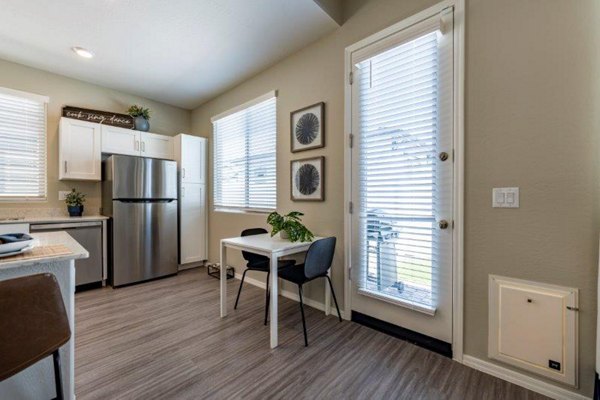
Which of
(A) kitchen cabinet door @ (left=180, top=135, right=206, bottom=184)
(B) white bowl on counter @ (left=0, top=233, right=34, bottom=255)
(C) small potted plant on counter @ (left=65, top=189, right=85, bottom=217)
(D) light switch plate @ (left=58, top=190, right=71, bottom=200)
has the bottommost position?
(B) white bowl on counter @ (left=0, top=233, right=34, bottom=255)

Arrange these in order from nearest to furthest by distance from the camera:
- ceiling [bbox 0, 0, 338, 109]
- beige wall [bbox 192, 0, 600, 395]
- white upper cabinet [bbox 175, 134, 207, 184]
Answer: beige wall [bbox 192, 0, 600, 395] → ceiling [bbox 0, 0, 338, 109] → white upper cabinet [bbox 175, 134, 207, 184]

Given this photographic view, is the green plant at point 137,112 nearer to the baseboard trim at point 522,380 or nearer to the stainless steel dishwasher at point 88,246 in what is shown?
the stainless steel dishwasher at point 88,246

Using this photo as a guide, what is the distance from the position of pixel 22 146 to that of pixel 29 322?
3.42 meters

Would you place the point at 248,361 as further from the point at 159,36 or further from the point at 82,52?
the point at 82,52

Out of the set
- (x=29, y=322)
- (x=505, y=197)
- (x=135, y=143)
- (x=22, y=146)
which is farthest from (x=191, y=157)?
(x=505, y=197)

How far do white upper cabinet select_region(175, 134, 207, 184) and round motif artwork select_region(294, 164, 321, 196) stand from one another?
6.65 ft

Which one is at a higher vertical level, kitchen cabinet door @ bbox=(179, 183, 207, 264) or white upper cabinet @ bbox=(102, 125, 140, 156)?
white upper cabinet @ bbox=(102, 125, 140, 156)

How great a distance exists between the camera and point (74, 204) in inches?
134

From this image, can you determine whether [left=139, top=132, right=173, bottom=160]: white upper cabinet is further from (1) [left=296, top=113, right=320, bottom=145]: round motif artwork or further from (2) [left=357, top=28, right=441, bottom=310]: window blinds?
(2) [left=357, top=28, right=441, bottom=310]: window blinds

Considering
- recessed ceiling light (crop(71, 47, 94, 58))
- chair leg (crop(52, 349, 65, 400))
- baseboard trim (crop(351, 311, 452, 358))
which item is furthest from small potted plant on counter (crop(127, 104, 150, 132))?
baseboard trim (crop(351, 311, 452, 358))

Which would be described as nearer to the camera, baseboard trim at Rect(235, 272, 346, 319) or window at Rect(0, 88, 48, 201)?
baseboard trim at Rect(235, 272, 346, 319)

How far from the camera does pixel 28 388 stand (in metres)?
1.22

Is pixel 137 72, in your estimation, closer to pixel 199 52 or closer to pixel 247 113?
pixel 199 52

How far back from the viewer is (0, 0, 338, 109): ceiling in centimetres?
222
